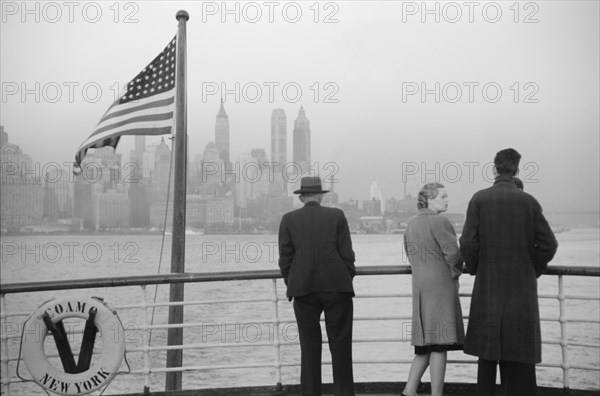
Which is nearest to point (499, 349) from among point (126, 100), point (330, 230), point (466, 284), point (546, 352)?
point (330, 230)

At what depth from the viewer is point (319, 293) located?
14.3 feet

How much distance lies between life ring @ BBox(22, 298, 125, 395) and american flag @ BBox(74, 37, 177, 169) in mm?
2899

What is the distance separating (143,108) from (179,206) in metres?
1.44

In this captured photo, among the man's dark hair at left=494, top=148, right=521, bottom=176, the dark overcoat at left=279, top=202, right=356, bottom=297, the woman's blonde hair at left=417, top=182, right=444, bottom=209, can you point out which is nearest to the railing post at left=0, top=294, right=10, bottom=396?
the dark overcoat at left=279, top=202, right=356, bottom=297

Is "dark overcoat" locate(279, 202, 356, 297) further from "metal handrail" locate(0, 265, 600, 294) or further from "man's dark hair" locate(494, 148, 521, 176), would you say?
"man's dark hair" locate(494, 148, 521, 176)

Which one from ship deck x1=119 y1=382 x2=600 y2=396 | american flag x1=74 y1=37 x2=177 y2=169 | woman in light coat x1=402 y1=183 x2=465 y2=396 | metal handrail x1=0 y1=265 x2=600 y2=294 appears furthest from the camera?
american flag x1=74 y1=37 x2=177 y2=169

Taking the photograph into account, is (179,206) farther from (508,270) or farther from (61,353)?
(508,270)

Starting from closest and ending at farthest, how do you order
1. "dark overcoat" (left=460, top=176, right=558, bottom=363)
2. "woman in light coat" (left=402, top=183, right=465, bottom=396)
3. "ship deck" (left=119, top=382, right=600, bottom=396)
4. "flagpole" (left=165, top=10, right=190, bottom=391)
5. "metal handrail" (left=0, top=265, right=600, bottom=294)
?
"dark overcoat" (left=460, top=176, right=558, bottom=363)
"woman in light coat" (left=402, top=183, right=465, bottom=396)
"metal handrail" (left=0, top=265, right=600, bottom=294)
"ship deck" (left=119, top=382, right=600, bottom=396)
"flagpole" (left=165, top=10, right=190, bottom=391)

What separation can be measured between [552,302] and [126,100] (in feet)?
157

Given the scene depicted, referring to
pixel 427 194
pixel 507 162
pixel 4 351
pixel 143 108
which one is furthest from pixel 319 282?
pixel 143 108

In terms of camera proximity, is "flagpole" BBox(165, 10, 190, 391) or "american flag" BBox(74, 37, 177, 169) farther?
"american flag" BBox(74, 37, 177, 169)

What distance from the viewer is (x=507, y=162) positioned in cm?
407

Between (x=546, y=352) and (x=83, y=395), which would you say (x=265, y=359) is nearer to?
(x=546, y=352)

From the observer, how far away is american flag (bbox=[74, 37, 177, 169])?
7.24 m
